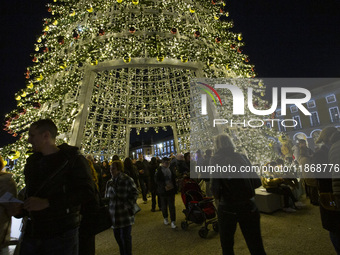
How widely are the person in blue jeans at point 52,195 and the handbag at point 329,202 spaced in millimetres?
2570

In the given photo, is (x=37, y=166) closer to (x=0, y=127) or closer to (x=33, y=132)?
(x=33, y=132)

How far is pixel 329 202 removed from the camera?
2262 millimetres

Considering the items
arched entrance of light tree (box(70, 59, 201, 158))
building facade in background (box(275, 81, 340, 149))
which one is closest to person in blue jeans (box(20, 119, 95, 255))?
arched entrance of light tree (box(70, 59, 201, 158))

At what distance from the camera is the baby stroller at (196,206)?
4820mm

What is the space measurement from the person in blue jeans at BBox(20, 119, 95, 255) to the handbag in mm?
2570

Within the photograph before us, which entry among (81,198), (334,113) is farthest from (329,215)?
(334,113)

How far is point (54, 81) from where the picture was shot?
7086mm

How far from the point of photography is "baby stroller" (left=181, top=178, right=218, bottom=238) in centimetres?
482

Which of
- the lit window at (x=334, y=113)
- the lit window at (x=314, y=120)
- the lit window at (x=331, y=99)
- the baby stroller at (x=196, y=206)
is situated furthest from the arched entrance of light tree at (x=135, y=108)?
the lit window at (x=314, y=120)

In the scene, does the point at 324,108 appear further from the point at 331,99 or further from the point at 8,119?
the point at 8,119

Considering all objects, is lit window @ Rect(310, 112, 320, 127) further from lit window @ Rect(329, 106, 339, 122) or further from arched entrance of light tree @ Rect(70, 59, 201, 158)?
arched entrance of light tree @ Rect(70, 59, 201, 158)

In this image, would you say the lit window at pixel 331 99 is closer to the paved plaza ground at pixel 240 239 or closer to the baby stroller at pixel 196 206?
the paved plaza ground at pixel 240 239

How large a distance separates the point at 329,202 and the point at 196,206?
3.12 meters

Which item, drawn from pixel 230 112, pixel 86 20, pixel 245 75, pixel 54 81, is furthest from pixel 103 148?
pixel 245 75
